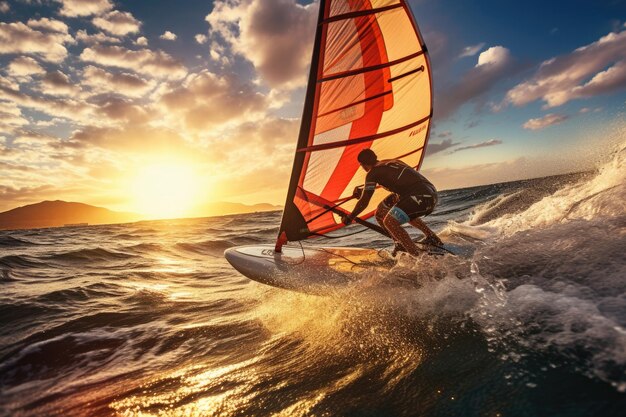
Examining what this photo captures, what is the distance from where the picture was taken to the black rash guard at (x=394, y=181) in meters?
4.32

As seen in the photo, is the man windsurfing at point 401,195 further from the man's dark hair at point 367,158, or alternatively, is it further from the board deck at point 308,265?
the board deck at point 308,265

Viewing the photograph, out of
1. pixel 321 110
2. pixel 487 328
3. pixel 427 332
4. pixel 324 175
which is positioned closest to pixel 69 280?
pixel 324 175

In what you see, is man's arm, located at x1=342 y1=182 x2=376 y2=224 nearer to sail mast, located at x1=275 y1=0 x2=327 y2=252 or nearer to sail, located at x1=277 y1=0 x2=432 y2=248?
sail, located at x1=277 y1=0 x2=432 y2=248

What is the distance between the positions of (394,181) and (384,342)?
216 cm

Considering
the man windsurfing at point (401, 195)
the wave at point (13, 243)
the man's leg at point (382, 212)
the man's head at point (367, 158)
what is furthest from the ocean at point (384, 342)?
the wave at point (13, 243)

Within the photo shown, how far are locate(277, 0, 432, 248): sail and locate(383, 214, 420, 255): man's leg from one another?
1217 millimetres

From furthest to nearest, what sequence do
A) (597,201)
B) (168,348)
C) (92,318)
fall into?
1. (92,318)
2. (597,201)
3. (168,348)

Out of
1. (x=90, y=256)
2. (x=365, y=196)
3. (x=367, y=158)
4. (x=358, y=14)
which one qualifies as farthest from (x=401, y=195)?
(x=90, y=256)

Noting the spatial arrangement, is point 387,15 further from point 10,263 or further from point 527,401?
point 10,263

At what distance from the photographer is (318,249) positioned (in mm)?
5875

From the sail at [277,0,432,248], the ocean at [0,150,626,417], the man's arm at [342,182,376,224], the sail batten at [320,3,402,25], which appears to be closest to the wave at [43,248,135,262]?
the ocean at [0,150,626,417]

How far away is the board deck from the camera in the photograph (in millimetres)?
4352

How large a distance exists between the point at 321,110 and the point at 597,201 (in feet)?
13.1

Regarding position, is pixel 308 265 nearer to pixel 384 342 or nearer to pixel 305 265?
pixel 305 265
